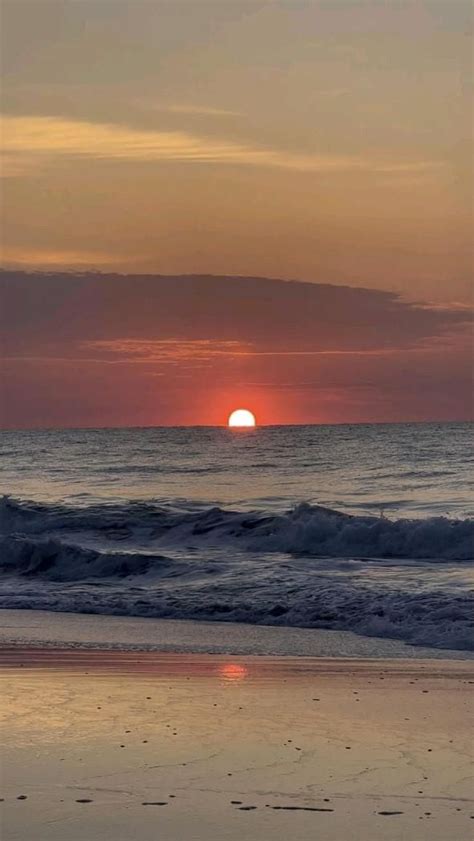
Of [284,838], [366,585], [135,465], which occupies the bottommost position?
[284,838]

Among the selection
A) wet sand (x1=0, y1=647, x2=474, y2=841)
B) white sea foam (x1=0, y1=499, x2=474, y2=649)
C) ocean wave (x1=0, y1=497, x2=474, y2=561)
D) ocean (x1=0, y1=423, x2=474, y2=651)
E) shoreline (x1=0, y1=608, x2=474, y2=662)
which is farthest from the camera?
ocean wave (x1=0, y1=497, x2=474, y2=561)

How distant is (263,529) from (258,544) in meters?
1.47

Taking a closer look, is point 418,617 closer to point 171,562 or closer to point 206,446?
point 171,562

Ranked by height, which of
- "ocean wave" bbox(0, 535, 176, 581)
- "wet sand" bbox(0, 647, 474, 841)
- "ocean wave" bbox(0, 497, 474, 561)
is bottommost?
"wet sand" bbox(0, 647, 474, 841)

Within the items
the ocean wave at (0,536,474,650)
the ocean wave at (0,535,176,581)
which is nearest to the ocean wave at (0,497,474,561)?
the ocean wave at (0,536,474,650)

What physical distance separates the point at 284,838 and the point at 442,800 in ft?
4.21

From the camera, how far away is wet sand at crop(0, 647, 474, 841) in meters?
6.43

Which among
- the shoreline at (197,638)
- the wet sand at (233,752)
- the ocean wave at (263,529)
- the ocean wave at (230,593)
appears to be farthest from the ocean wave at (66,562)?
the wet sand at (233,752)

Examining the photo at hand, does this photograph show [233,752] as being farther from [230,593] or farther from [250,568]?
[250,568]

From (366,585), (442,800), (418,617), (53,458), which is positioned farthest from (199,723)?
(53,458)

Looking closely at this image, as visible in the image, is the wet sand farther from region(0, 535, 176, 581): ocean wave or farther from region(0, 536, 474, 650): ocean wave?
region(0, 535, 176, 581): ocean wave

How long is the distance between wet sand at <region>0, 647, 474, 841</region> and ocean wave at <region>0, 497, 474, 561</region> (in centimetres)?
1437

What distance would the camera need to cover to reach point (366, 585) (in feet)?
62.8

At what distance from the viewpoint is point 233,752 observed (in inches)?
316
